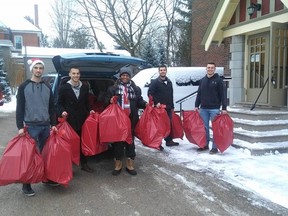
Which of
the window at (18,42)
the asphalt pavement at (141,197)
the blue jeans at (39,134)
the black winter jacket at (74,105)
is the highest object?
the window at (18,42)

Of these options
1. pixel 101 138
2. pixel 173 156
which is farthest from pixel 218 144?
pixel 101 138

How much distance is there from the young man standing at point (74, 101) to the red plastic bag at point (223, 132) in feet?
8.74

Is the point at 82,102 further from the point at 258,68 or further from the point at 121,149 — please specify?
the point at 258,68

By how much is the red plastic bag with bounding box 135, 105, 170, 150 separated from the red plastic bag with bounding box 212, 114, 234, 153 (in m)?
1.20

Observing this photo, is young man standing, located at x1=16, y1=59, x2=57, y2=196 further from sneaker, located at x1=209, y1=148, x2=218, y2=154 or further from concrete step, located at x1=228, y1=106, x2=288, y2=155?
concrete step, located at x1=228, y1=106, x2=288, y2=155

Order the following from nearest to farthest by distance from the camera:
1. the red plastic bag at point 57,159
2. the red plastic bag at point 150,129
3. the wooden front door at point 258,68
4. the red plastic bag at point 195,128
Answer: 1. the red plastic bag at point 57,159
2. the red plastic bag at point 150,129
3. the red plastic bag at point 195,128
4. the wooden front door at point 258,68

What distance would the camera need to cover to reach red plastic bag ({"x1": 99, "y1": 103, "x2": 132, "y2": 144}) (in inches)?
223

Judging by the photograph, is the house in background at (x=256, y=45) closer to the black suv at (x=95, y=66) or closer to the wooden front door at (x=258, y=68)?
the wooden front door at (x=258, y=68)

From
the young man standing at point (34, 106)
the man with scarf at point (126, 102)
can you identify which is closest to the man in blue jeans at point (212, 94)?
the man with scarf at point (126, 102)

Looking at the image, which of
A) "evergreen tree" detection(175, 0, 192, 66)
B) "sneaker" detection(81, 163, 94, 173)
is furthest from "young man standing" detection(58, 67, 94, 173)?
"evergreen tree" detection(175, 0, 192, 66)

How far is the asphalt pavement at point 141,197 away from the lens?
173 inches

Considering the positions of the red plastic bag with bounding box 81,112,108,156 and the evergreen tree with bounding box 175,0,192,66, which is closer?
the red plastic bag with bounding box 81,112,108,156

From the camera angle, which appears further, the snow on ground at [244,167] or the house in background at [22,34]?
the house in background at [22,34]

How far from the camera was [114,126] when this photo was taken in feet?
18.6
